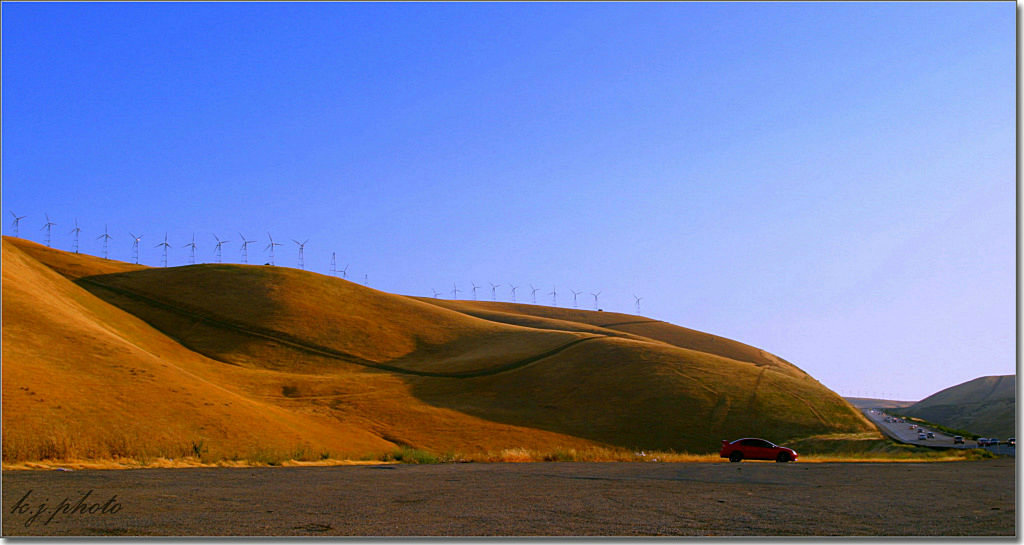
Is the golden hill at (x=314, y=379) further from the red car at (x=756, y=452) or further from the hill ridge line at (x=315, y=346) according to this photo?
the red car at (x=756, y=452)

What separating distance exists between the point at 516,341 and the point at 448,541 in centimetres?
9135

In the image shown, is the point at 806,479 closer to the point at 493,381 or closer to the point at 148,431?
the point at 148,431

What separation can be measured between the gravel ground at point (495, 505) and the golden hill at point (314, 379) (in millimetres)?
16268

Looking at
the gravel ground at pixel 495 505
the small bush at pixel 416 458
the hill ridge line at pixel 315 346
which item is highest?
the hill ridge line at pixel 315 346


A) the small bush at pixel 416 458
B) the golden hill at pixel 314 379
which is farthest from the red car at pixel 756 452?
the small bush at pixel 416 458

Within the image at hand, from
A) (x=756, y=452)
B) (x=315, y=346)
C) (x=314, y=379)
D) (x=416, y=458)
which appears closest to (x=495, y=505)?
(x=416, y=458)

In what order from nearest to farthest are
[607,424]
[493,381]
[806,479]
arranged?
[806,479] → [607,424] → [493,381]

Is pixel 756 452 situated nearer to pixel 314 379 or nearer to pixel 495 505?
pixel 495 505

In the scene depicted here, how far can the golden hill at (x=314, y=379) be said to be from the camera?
156ft

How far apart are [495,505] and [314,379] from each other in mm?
66359

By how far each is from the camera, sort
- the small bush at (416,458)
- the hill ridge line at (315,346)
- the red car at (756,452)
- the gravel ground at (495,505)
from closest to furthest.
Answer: the gravel ground at (495,505) → the small bush at (416,458) → the red car at (756,452) → the hill ridge line at (315,346)

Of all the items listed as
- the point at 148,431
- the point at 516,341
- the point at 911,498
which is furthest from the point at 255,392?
the point at 911,498

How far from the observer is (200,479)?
84.9ft

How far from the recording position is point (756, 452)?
158ft
